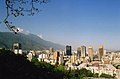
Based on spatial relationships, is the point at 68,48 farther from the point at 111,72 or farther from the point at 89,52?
the point at 111,72

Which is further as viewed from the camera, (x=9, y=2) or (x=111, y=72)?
(x=111, y=72)

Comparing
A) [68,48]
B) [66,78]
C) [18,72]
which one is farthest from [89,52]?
[18,72]

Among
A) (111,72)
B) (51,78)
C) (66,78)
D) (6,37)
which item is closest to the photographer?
(51,78)

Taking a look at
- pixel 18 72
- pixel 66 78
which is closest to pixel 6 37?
pixel 66 78

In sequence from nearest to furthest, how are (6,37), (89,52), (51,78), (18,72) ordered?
(18,72)
(51,78)
(89,52)
(6,37)

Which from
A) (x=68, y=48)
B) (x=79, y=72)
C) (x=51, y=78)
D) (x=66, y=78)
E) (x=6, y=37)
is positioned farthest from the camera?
(x=6, y=37)

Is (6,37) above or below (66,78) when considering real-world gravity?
above

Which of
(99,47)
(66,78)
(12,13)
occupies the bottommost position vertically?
(66,78)

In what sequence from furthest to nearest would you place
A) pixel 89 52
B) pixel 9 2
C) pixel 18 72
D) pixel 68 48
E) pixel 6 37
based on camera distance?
pixel 6 37 → pixel 68 48 → pixel 89 52 → pixel 18 72 → pixel 9 2

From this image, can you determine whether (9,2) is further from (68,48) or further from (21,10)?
(68,48)
